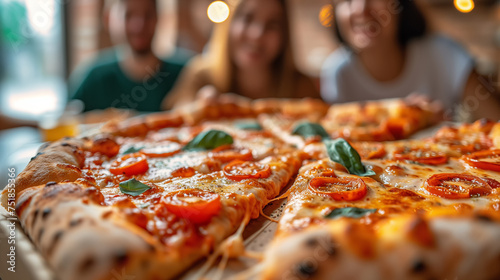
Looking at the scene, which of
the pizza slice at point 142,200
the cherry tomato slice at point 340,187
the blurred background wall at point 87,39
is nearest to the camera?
the pizza slice at point 142,200

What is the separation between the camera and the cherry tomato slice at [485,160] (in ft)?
6.80

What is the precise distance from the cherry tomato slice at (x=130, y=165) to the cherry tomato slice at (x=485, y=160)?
6.24ft

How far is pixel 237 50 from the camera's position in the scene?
5258 mm

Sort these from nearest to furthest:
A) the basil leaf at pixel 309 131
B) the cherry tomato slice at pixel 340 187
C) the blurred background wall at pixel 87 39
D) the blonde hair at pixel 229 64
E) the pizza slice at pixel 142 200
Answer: the pizza slice at pixel 142 200 → the cherry tomato slice at pixel 340 187 → the basil leaf at pixel 309 131 → the blonde hair at pixel 229 64 → the blurred background wall at pixel 87 39

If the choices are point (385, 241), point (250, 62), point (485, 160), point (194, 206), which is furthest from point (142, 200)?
point (250, 62)

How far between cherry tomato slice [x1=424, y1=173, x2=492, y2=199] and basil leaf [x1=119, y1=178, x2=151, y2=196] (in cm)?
140

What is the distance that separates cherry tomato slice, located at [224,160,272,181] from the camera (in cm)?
205

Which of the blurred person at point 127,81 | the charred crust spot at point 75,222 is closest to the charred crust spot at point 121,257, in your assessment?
the charred crust spot at point 75,222

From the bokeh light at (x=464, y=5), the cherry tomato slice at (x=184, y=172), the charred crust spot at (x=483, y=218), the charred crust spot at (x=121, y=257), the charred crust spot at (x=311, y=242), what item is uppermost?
the bokeh light at (x=464, y=5)

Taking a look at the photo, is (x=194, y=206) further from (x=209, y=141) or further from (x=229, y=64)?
(x=229, y=64)

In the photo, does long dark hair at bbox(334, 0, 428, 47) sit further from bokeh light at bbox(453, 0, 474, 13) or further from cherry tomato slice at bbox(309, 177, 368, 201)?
cherry tomato slice at bbox(309, 177, 368, 201)

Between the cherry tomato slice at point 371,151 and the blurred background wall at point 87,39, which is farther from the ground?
the blurred background wall at point 87,39

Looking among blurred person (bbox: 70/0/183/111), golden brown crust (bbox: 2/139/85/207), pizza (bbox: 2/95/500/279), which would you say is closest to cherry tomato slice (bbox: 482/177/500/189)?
pizza (bbox: 2/95/500/279)

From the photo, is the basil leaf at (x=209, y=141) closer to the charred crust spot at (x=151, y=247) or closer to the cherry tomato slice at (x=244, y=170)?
the cherry tomato slice at (x=244, y=170)
